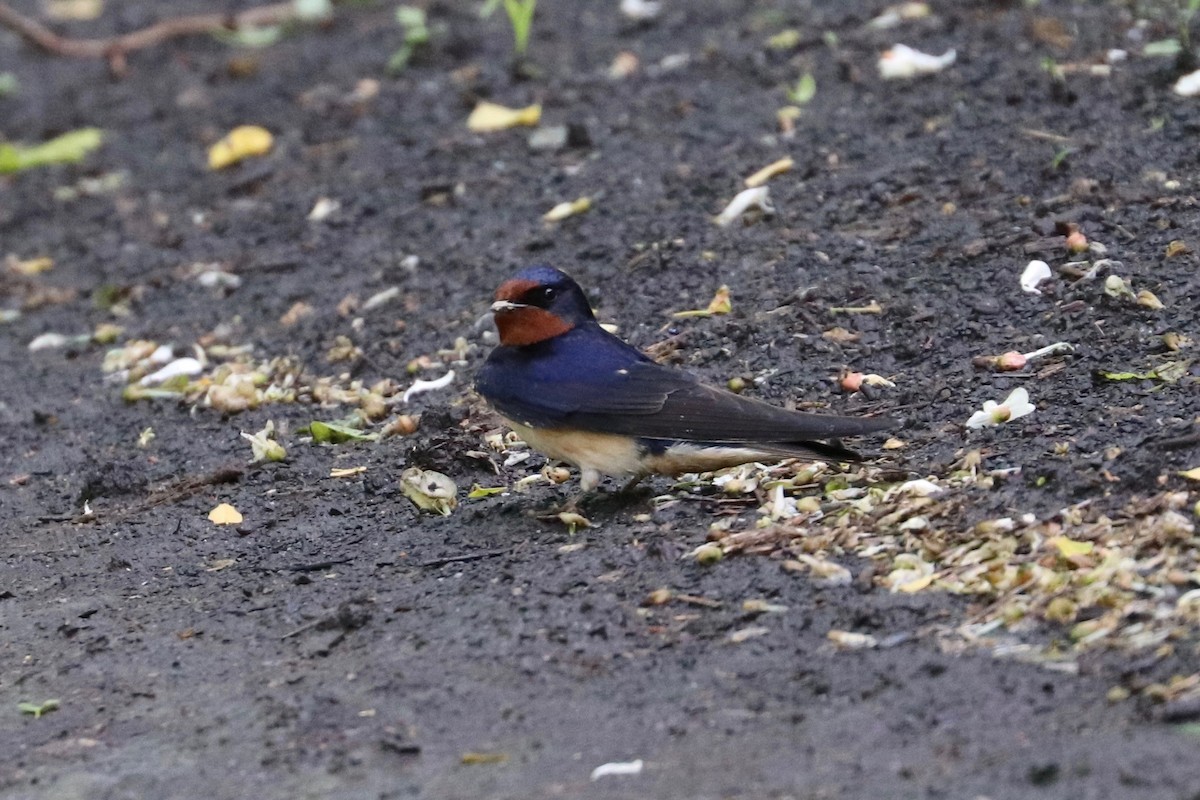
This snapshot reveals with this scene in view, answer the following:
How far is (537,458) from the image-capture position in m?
5.77

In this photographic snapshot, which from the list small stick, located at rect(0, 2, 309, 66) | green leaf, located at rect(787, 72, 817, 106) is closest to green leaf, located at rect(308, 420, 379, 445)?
green leaf, located at rect(787, 72, 817, 106)

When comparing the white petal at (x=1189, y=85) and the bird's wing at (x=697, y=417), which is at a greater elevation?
the bird's wing at (x=697, y=417)

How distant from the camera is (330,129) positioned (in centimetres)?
913

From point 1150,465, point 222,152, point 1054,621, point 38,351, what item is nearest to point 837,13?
point 222,152

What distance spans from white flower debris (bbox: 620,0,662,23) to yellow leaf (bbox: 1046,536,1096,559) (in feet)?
19.1

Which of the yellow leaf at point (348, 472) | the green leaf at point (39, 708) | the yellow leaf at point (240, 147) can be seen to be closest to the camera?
the green leaf at point (39, 708)

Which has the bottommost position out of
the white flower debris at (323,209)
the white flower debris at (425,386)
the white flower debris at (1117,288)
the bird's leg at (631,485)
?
the white flower debris at (323,209)

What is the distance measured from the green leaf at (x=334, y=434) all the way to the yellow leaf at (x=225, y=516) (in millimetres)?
572

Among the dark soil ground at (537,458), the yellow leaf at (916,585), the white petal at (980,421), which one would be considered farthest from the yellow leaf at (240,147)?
the yellow leaf at (916,585)

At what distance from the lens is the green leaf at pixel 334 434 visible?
239 inches

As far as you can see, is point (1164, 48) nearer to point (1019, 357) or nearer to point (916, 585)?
point (1019, 357)

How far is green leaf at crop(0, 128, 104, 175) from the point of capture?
31.4 ft

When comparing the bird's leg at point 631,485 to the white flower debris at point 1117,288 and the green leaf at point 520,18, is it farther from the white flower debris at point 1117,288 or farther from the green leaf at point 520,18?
the green leaf at point 520,18

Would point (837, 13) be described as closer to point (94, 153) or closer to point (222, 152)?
point (222, 152)
